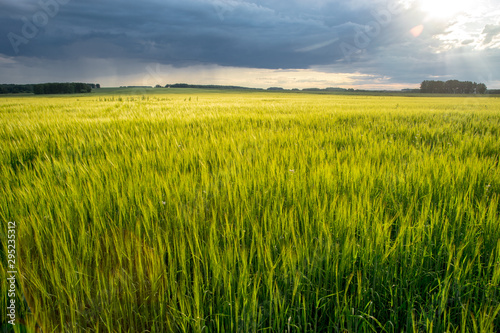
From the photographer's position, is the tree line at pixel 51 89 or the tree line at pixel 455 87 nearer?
the tree line at pixel 51 89

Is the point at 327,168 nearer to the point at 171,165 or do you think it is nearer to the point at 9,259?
the point at 171,165

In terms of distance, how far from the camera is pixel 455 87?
97.3 m

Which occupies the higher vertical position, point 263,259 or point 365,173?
point 365,173

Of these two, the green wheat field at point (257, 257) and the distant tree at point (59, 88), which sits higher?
the distant tree at point (59, 88)

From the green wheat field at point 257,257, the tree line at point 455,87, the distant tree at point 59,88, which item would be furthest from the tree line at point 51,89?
the tree line at point 455,87

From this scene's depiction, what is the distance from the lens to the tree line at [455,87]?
316 ft

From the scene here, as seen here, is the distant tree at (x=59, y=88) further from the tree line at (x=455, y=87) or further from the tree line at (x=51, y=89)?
the tree line at (x=455, y=87)

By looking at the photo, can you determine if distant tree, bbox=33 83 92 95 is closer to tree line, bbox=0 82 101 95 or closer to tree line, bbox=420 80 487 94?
tree line, bbox=0 82 101 95

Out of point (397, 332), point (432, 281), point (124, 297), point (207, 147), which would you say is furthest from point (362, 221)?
point (207, 147)

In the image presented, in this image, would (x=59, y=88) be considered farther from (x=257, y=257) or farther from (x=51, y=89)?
(x=257, y=257)

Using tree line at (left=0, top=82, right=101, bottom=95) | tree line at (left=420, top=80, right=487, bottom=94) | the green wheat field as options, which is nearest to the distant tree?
tree line at (left=0, top=82, right=101, bottom=95)

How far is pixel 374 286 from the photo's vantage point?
956 millimetres

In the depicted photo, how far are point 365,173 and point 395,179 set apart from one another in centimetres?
21

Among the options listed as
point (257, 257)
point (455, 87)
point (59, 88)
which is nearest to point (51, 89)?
point (59, 88)
